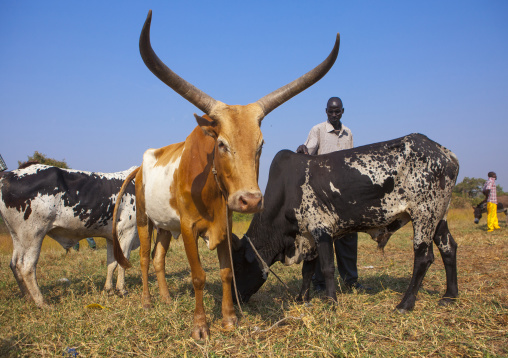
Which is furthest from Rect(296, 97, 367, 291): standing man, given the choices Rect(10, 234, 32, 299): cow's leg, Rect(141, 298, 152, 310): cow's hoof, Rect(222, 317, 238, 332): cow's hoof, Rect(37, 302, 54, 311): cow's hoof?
Rect(10, 234, 32, 299): cow's leg

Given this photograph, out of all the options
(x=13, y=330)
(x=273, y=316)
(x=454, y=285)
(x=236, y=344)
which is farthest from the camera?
(x=454, y=285)

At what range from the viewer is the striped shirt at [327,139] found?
5.64 metres

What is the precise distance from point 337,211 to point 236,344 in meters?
1.88

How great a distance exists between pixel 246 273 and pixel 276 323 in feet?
4.16

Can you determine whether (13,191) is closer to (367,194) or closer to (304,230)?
(304,230)

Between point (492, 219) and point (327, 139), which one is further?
point (492, 219)

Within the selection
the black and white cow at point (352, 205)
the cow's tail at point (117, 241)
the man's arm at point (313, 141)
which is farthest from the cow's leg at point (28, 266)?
the man's arm at point (313, 141)

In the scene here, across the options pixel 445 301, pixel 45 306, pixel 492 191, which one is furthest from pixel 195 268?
pixel 492 191

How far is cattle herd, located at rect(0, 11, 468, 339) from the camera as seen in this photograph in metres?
3.07

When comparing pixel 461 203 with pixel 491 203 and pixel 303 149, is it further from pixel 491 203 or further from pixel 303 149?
pixel 303 149

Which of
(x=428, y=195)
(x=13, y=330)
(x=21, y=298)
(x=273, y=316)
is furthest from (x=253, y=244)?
(x=21, y=298)

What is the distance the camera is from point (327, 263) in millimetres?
4102

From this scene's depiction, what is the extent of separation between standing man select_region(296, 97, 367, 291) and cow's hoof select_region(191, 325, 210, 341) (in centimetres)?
237

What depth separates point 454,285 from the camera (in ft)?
13.7
